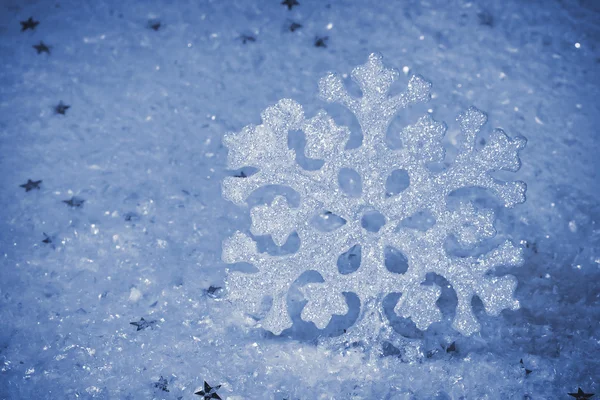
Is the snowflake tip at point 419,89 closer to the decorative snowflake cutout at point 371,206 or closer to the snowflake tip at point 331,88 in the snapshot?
the decorative snowflake cutout at point 371,206

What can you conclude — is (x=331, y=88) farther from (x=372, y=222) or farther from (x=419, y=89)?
(x=372, y=222)

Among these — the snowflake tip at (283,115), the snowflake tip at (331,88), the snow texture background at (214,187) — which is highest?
the snowflake tip at (331,88)

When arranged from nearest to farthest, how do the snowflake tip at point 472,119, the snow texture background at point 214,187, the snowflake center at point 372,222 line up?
1. the snowflake tip at point 472,119
2. the snow texture background at point 214,187
3. the snowflake center at point 372,222

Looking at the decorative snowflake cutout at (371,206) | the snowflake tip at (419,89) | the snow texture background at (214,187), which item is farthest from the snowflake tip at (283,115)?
the snow texture background at (214,187)

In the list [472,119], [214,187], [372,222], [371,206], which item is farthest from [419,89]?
[214,187]

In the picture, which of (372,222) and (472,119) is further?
(372,222)

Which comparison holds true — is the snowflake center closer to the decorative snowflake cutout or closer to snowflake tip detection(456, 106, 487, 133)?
Result: the decorative snowflake cutout

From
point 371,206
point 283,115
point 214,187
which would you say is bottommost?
point 214,187
